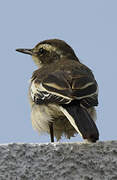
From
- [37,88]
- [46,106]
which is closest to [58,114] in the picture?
[46,106]

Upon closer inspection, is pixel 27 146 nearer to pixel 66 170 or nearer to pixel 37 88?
pixel 66 170

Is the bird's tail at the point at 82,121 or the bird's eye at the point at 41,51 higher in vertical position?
the bird's eye at the point at 41,51

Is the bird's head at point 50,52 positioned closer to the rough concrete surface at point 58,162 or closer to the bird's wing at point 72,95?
the bird's wing at point 72,95

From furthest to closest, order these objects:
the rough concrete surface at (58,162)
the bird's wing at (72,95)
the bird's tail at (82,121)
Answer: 1. the bird's wing at (72,95)
2. the bird's tail at (82,121)
3. the rough concrete surface at (58,162)

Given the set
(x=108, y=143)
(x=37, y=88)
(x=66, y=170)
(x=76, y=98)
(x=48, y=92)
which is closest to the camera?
(x=66, y=170)

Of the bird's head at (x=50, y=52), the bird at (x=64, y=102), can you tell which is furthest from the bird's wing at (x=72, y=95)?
the bird's head at (x=50, y=52)

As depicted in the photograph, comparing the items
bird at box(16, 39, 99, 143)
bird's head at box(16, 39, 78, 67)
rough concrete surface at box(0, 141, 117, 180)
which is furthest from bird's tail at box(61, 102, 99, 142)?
bird's head at box(16, 39, 78, 67)

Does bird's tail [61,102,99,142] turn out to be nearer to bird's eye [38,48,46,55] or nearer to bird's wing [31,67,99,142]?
bird's wing [31,67,99,142]
